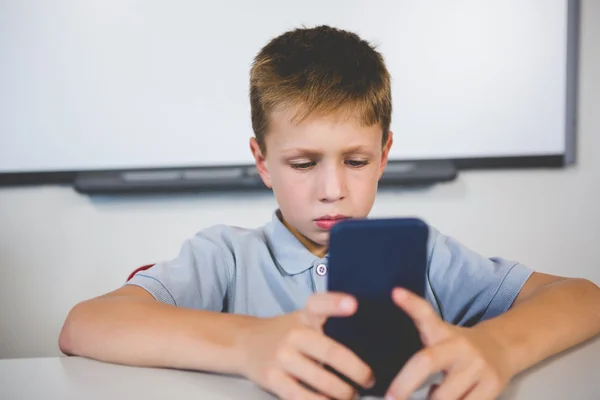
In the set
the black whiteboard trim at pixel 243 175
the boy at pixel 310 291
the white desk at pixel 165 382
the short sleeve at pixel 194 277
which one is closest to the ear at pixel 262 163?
the boy at pixel 310 291

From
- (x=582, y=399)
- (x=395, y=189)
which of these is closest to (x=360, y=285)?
(x=582, y=399)

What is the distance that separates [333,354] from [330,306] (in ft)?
0.13

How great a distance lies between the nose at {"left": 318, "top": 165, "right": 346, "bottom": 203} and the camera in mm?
604

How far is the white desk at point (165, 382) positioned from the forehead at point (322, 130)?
291mm

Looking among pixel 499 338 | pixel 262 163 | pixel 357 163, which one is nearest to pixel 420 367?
pixel 499 338

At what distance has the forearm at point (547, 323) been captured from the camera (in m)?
0.46

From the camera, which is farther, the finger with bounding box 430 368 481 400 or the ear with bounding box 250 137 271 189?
the ear with bounding box 250 137 271 189

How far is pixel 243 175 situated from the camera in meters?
1.31

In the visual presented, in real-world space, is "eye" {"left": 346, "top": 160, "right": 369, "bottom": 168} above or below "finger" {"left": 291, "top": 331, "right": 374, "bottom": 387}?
above

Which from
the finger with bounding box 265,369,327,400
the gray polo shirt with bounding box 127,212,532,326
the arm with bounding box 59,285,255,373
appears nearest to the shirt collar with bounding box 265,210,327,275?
the gray polo shirt with bounding box 127,212,532,326

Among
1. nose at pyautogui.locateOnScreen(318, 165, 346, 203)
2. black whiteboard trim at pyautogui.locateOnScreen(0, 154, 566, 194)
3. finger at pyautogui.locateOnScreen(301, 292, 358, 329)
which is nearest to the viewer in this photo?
finger at pyautogui.locateOnScreen(301, 292, 358, 329)

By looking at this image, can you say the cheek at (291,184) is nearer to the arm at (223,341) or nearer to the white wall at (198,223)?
the arm at (223,341)

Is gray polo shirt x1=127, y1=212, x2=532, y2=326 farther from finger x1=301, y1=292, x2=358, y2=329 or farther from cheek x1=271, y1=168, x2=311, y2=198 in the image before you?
finger x1=301, y1=292, x2=358, y2=329

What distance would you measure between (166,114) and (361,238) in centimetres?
108
